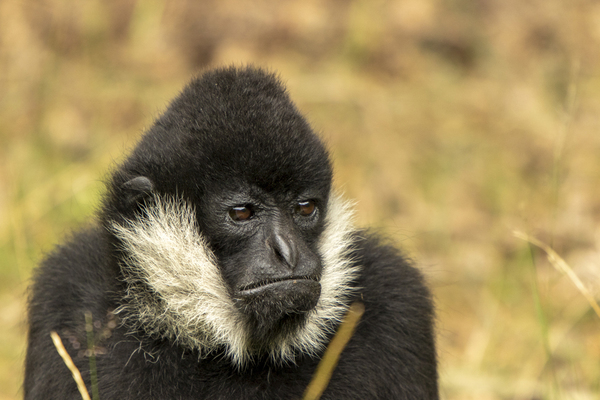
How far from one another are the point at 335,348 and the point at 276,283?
2.01 ft

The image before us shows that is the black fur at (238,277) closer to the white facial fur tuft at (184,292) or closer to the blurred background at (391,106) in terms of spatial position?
the white facial fur tuft at (184,292)

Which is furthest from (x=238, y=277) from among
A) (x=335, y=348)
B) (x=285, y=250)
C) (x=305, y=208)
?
(x=335, y=348)

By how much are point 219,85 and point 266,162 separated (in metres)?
0.59

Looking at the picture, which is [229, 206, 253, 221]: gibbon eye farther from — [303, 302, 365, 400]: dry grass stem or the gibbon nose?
[303, 302, 365, 400]: dry grass stem

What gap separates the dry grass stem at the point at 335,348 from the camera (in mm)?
3711

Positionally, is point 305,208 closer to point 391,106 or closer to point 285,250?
point 285,250

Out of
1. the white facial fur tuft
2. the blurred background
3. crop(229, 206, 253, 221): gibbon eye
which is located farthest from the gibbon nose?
the blurred background

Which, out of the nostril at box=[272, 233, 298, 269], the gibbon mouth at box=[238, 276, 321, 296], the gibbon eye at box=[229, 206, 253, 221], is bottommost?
the gibbon mouth at box=[238, 276, 321, 296]

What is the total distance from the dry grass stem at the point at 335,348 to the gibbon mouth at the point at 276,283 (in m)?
0.42

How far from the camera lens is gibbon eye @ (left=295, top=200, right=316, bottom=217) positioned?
12.5 ft

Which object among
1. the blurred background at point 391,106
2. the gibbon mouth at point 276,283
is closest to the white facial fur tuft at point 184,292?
the gibbon mouth at point 276,283

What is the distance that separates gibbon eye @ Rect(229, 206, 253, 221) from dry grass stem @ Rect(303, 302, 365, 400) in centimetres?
81

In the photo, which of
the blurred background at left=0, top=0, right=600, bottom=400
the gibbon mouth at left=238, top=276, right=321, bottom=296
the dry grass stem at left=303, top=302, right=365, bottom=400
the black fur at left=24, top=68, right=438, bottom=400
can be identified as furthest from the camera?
the blurred background at left=0, top=0, right=600, bottom=400

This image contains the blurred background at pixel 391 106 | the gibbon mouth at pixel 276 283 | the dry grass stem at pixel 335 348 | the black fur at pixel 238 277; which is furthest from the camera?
the blurred background at pixel 391 106
